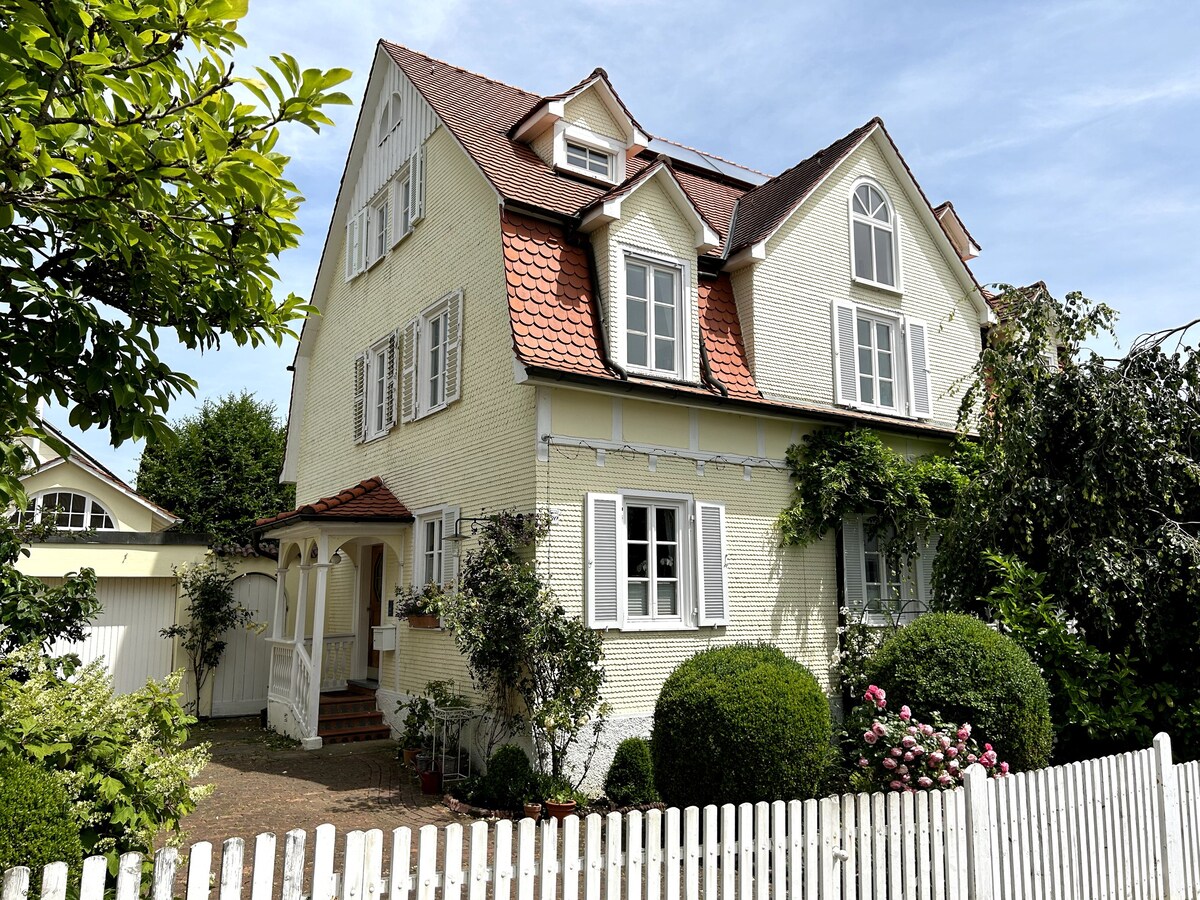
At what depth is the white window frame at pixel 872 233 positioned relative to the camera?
51.1 feet

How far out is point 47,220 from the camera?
192 inches

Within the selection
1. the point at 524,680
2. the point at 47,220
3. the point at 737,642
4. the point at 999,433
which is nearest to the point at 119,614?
the point at 524,680

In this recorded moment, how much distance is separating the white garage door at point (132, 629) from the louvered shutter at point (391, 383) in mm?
5304

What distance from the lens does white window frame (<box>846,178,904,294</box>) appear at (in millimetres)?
15570

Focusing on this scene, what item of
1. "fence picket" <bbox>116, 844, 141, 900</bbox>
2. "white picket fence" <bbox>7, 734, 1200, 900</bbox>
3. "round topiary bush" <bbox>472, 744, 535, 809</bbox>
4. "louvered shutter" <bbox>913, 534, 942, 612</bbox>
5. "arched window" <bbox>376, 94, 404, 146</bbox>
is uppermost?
"arched window" <bbox>376, 94, 404, 146</bbox>

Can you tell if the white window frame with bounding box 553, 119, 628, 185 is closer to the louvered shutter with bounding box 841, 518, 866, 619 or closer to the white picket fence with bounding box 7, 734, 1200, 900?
the louvered shutter with bounding box 841, 518, 866, 619

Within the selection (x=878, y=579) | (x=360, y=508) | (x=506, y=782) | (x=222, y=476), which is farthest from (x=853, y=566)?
(x=222, y=476)

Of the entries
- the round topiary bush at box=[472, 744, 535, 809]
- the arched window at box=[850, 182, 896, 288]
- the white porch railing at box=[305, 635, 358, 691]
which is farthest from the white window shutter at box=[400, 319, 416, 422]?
the arched window at box=[850, 182, 896, 288]

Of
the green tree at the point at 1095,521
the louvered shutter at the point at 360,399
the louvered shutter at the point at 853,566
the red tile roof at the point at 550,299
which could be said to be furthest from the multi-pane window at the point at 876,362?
the louvered shutter at the point at 360,399

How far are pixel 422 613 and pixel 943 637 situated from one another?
740 cm

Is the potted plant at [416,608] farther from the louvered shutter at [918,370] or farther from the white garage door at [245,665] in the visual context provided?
the louvered shutter at [918,370]

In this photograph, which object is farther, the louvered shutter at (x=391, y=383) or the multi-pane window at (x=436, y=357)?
the louvered shutter at (x=391, y=383)

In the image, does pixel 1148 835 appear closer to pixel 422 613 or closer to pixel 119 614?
pixel 422 613

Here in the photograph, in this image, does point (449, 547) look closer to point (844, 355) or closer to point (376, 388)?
point (376, 388)
